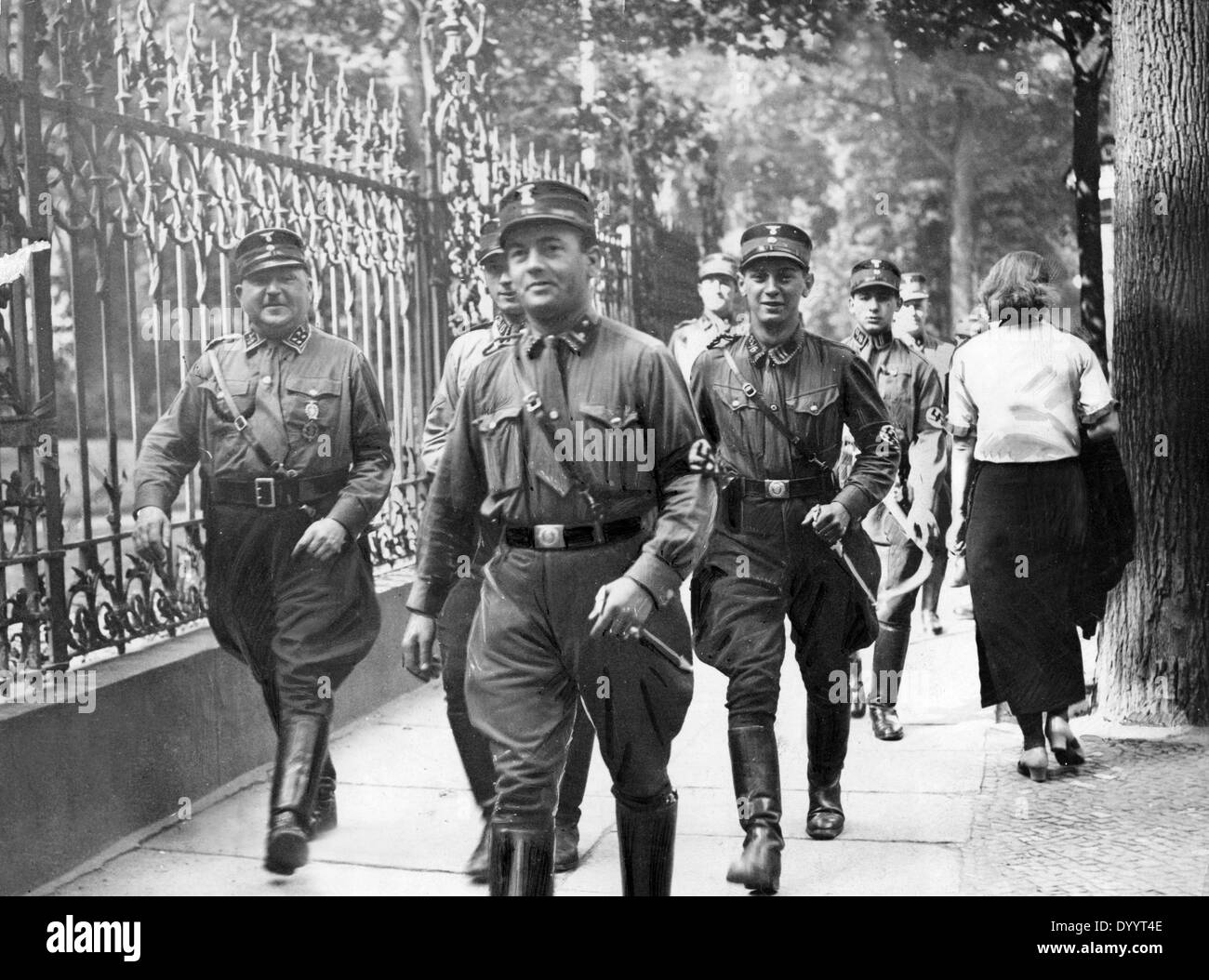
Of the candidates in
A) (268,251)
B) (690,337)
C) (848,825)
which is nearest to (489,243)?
(268,251)

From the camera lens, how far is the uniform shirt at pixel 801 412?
4.79m

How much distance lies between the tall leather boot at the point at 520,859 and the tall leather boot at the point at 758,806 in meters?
0.94

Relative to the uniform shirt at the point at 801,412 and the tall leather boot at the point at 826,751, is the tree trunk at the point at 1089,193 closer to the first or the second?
the uniform shirt at the point at 801,412

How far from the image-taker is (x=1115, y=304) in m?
6.19

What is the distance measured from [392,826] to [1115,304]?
3665 millimetres

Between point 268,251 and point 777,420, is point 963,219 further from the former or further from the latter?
point 268,251

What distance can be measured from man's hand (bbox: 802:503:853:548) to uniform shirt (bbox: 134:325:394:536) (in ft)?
4.62

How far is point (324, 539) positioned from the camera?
4.65 meters

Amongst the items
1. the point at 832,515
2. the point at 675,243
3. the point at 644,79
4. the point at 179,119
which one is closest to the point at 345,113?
the point at 179,119

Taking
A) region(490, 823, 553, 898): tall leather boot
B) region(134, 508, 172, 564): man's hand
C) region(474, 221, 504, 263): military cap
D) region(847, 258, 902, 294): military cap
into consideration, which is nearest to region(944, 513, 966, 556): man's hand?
region(847, 258, 902, 294): military cap

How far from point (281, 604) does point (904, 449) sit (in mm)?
2730

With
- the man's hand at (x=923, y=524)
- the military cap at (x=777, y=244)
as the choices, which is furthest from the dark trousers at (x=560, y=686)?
the man's hand at (x=923, y=524)

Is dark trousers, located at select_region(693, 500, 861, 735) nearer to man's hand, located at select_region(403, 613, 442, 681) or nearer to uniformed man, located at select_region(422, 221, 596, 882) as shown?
uniformed man, located at select_region(422, 221, 596, 882)
